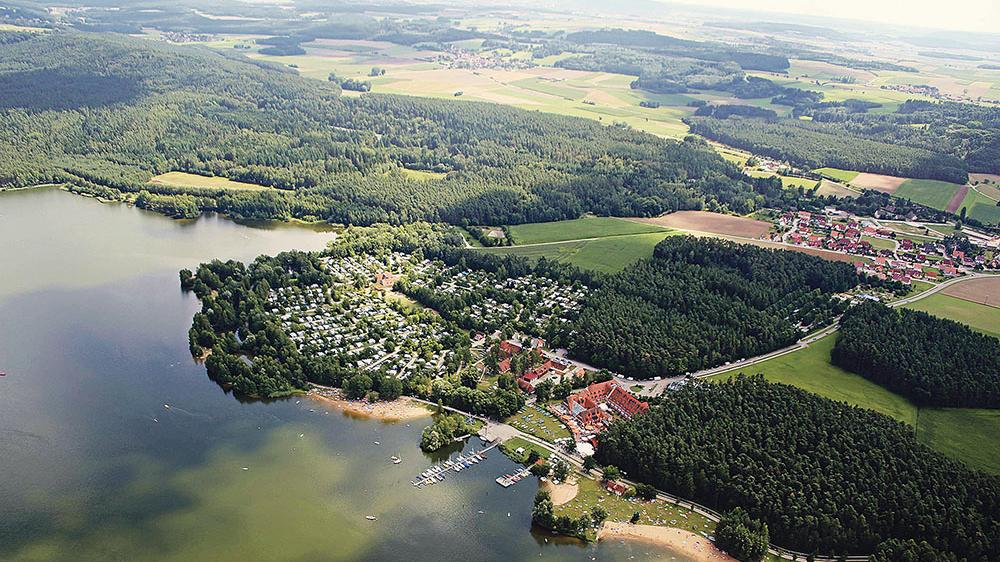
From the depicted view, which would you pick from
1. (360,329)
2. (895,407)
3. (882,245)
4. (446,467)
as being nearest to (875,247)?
(882,245)

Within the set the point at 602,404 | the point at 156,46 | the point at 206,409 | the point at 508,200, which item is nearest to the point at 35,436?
the point at 206,409

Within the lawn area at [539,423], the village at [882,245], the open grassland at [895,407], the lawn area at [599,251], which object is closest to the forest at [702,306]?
the open grassland at [895,407]

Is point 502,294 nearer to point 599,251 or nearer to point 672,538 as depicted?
point 599,251

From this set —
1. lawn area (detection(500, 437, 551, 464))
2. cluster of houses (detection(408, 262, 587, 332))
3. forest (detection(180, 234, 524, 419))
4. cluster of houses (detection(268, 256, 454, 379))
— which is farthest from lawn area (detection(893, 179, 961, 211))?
lawn area (detection(500, 437, 551, 464))

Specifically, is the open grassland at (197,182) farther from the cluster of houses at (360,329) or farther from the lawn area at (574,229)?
the cluster of houses at (360,329)

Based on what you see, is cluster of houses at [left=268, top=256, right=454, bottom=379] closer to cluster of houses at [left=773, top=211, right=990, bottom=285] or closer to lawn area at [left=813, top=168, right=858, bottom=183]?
cluster of houses at [left=773, top=211, right=990, bottom=285]

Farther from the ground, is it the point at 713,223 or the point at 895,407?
the point at 713,223
